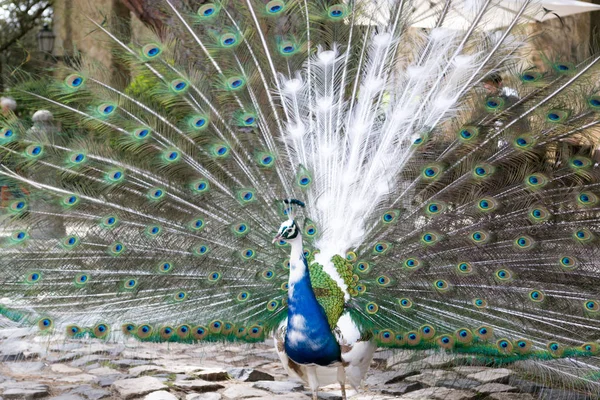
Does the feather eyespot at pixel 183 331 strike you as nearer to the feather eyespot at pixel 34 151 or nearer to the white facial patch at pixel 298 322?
the white facial patch at pixel 298 322

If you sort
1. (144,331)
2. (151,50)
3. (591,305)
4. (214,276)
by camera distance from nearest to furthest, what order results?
(591,305), (144,331), (214,276), (151,50)

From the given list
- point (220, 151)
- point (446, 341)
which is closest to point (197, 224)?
point (220, 151)

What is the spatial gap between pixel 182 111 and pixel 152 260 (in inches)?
31.3

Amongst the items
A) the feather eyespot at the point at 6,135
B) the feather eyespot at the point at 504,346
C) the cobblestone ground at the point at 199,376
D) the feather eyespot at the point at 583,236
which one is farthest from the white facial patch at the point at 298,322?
the feather eyespot at the point at 6,135

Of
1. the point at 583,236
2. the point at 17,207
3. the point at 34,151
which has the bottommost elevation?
the point at 583,236

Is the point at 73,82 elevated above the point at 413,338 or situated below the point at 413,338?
above

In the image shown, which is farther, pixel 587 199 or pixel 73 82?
pixel 73 82

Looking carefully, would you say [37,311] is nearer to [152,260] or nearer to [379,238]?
[152,260]

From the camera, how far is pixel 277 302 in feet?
12.6

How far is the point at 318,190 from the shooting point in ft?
13.2

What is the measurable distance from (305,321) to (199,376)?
142 cm

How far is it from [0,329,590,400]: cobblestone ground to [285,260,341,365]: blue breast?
442 mm

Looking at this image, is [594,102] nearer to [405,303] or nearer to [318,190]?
[405,303]

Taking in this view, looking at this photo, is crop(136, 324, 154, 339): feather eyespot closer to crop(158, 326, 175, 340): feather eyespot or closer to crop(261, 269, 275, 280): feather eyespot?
crop(158, 326, 175, 340): feather eyespot
